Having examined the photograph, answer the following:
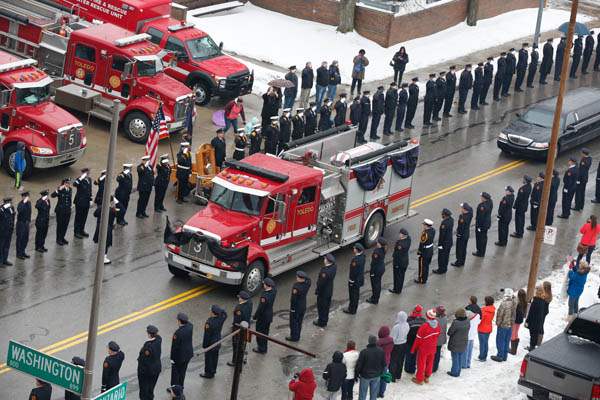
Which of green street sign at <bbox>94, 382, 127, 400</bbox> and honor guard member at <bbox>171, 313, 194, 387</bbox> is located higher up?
green street sign at <bbox>94, 382, 127, 400</bbox>

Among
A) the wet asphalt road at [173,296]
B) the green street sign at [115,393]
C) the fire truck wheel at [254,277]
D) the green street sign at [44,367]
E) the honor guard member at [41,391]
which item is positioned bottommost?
the wet asphalt road at [173,296]

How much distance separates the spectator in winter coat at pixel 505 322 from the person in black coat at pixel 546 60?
19426 mm

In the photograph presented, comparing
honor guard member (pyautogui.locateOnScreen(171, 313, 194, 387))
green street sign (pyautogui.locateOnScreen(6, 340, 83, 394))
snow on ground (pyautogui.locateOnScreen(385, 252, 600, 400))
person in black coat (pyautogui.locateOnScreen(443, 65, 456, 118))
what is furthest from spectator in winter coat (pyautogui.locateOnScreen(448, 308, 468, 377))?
person in black coat (pyautogui.locateOnScreen(443, 65, 456, 118))

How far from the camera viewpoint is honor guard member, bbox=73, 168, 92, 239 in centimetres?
2830

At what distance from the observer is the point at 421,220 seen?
3152 centimetres

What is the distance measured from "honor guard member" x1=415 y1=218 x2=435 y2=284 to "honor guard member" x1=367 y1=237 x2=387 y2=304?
142 centimetres

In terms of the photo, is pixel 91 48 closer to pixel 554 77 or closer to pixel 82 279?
pixel 82 279

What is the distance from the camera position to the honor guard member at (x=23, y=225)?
26.8 m

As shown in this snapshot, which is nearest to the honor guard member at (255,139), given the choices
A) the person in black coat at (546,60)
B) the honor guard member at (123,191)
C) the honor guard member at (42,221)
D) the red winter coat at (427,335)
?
the honor guard member at (123,191)

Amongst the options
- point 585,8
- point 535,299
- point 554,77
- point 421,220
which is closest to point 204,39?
point 421,220

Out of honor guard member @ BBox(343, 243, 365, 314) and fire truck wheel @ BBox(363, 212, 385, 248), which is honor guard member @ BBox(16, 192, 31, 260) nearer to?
honor guard member @ BBox(343, 243, 365, 314)

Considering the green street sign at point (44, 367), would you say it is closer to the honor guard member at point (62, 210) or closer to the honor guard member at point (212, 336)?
the honor guard member at point (212, 336)

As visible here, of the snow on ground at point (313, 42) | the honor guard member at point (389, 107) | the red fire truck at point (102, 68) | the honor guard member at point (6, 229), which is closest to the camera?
the honor guard member at point (6, 229)

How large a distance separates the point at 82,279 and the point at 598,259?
38.3 ft
